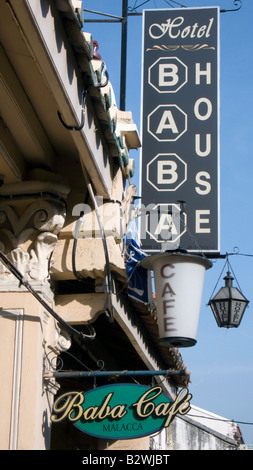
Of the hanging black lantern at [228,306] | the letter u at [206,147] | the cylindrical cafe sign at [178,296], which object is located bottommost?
the cylindrical cafe sign at [178,296]

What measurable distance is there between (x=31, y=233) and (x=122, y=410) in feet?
6.77

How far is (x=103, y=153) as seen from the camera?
27.9ft

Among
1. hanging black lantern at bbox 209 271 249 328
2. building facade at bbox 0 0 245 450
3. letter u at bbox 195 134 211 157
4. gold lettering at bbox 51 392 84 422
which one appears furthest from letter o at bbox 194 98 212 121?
gold lettering at bbox 51 392 84 422

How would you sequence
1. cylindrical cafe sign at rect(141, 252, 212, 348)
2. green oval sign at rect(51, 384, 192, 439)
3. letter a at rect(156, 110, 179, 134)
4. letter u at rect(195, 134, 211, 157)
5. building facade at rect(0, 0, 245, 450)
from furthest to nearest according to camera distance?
letter a at rect(156, 110, 179, 134)
letter u at rect(195, 134, 211, 157)
cylindrical cafe sign at rect(141, 252, 212, 348)
green oval sign at rect(51, 384, 192, 439)
building facade at rect(0, 0, 245, 450)

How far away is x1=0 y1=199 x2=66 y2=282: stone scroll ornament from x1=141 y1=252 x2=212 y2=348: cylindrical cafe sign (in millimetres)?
1177

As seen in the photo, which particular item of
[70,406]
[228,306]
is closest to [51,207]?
[70,406]

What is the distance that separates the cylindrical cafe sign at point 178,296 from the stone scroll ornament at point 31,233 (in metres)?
1.18

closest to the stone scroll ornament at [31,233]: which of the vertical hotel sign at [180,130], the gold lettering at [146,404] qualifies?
the gold lettering at [146,404]

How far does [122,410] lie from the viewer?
7707mm

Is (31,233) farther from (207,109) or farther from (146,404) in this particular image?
(207,109)

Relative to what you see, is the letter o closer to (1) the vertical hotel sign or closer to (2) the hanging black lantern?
(1) the vertical hotel sign

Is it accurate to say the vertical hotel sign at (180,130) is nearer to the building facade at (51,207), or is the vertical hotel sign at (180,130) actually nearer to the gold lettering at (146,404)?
the building facade at (51,207)

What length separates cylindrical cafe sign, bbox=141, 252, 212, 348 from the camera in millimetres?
8008

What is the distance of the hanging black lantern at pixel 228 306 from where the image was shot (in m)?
10.1
